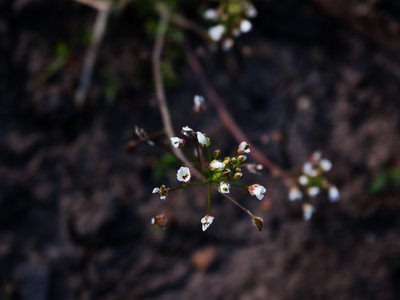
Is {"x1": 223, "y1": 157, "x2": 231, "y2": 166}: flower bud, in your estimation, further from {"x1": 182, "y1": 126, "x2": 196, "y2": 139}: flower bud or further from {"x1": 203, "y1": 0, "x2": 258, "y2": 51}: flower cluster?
{"x1": 203, "y1": 0, "x2": 258, "y2": 51}: flower cluster

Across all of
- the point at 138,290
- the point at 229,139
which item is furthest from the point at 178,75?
the point at 138,290

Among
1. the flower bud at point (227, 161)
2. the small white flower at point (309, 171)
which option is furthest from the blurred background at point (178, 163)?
the flower bud at point (227, 161)

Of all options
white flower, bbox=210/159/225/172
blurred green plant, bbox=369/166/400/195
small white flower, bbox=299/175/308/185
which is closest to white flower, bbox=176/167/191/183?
white flower, bbox=210/159/225/172

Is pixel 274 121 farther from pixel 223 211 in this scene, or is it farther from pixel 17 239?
pixel 17 239

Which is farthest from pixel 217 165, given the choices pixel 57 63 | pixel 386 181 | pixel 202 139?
pixel 386 181

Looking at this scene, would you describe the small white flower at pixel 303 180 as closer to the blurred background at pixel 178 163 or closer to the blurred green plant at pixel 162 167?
the blurred background at pixel 178 163

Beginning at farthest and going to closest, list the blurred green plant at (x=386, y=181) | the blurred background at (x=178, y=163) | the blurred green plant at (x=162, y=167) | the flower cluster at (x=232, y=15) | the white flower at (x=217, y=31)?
the blurred green plant at (x=386, y=181)
the blurred green plant at (x=162, y=167)
the blurred background at (x=178, y=163)
the white flower at (x=217, y=31)
the flower cluster at (x=232, y=15)

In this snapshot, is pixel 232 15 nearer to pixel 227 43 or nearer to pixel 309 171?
pixel 227 43

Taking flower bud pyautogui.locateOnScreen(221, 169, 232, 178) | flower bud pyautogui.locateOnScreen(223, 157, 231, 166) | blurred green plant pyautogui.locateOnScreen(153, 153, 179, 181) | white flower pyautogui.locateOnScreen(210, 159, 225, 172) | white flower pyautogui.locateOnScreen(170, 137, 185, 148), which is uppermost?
blurred green plant pyautogui.locateOnScreen(153, 153, 179, 181)

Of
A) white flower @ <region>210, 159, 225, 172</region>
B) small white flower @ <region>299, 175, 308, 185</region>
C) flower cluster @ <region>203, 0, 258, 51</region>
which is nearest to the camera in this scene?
white flower @ <region>210, 159, 225, 172</region>
